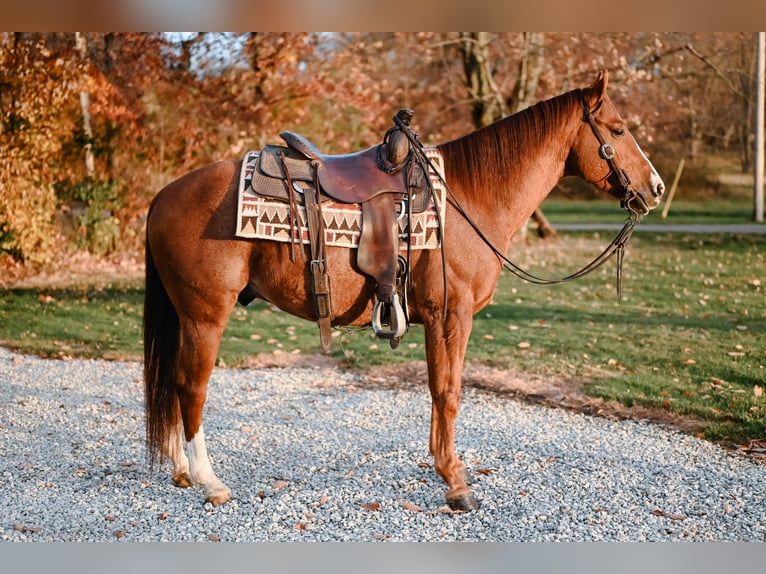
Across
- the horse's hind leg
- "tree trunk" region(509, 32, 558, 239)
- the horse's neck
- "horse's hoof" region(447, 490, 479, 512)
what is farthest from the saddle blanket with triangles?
"tree trunk" region(509, 32, 558, 239)

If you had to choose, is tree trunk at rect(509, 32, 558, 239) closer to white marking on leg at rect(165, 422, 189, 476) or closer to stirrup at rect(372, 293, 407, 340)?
stirrup at rect(372, 293, 407, 340)

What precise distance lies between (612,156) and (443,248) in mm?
819

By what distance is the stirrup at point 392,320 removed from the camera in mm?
3182

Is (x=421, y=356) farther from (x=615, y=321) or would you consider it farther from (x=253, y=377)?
(x=615, y=321)

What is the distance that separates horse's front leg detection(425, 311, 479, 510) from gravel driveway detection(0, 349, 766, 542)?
96mm

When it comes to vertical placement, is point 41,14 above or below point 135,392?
above

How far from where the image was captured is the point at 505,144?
10.9 ft

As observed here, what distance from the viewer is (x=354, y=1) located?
391cm

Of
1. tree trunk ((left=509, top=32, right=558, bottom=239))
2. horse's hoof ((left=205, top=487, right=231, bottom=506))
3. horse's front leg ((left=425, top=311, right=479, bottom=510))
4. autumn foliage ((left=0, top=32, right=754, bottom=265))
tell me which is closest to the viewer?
horse's front leg ((left=425, top=311, right=479, bottom=510))

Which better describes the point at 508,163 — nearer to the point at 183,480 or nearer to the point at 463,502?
the point at 463,502

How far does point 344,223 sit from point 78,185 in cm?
582

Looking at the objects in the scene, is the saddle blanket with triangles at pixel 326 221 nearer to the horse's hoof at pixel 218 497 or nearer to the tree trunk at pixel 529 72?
the horse's hoof at pixel 218 497

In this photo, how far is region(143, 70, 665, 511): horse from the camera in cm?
321

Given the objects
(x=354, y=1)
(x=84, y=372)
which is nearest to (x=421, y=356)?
(x=84, y=372)
